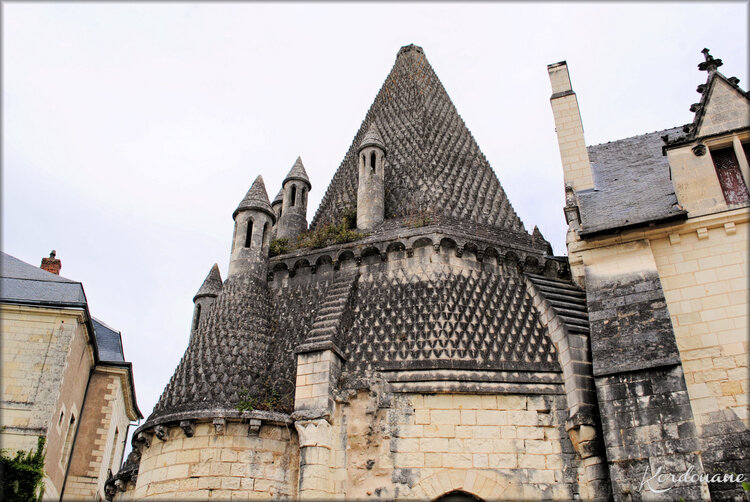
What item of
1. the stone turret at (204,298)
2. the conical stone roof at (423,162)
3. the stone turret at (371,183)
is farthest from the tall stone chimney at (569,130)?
the stone turret at (204,298)

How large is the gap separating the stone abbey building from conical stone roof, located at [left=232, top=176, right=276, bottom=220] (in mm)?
630


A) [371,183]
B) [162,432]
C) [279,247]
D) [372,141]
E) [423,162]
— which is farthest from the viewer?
[423,162]

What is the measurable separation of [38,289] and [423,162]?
392 inches

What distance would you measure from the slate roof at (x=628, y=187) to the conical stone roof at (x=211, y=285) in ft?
28.5

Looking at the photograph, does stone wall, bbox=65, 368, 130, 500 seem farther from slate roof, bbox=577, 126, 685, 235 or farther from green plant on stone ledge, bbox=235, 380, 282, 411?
slate roof, bbox=577, 126, 685, 235

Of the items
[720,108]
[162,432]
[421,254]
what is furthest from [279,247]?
[720,108]

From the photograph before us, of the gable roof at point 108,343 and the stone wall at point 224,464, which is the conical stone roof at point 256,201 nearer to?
the stone wall at point 224,464

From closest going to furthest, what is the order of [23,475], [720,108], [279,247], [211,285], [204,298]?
[720,108] → [23,475] → [279,247] → [204,298] → [211,285]

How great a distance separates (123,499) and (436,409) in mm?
6800

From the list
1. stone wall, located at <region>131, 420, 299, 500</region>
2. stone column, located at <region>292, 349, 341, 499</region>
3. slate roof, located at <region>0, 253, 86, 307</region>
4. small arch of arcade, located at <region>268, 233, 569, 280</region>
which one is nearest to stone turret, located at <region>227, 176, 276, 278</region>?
small arch of arcade, located at <region>268, 233, 569, 280</region>

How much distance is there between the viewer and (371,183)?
1423 centimetres

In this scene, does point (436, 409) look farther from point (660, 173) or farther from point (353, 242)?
point (660, 173)

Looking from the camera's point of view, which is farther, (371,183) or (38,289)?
(38,289)

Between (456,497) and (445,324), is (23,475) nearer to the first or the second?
(456,497)
